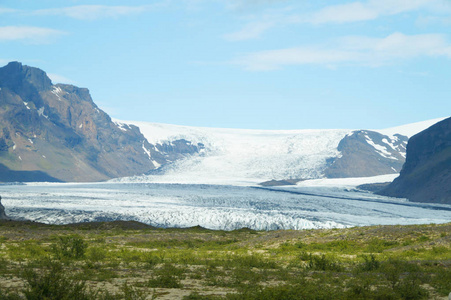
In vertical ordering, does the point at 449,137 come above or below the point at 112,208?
above

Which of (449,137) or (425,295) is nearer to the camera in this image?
(425,295)

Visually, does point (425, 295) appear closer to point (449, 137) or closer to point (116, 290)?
point (116, 290)

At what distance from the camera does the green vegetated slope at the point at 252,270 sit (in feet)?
56.0

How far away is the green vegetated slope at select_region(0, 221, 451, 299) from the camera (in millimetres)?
17078

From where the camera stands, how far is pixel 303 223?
83.6 meters

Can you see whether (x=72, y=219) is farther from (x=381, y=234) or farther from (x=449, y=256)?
(x=449, y=256)

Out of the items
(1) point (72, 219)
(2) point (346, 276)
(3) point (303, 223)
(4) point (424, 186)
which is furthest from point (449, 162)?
(2) point (346, 276)

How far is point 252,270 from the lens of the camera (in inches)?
974

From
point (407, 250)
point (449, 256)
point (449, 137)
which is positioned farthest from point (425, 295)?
point (449, 137)

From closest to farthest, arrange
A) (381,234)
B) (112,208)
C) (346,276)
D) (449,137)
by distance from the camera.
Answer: (346,276) < (381,234) < (112,208) < (449,137)


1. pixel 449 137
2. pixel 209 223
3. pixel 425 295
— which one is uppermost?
pixel 449 137

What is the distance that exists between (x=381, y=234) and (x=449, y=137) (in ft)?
571

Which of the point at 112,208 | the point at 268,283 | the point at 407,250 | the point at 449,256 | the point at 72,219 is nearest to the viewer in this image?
the point at 268,283

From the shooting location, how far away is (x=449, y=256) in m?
30.7
